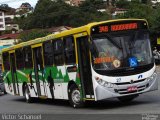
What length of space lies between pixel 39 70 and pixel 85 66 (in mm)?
4934

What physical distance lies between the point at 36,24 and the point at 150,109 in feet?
327

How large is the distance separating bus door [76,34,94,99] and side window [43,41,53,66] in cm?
264

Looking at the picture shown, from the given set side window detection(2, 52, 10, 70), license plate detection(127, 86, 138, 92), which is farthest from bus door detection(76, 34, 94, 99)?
side window detection(2, 52, 10, 70)

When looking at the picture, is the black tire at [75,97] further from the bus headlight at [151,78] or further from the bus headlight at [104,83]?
the bus headlight at [151,78]

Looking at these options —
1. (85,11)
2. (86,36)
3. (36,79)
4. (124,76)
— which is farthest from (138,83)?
(85,11)

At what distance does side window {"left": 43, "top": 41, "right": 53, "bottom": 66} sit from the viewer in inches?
766

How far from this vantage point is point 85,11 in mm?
108250

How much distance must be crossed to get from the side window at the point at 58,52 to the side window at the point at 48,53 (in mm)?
438

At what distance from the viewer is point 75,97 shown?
1767 centimetres

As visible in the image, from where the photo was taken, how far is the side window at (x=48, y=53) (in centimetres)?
1945

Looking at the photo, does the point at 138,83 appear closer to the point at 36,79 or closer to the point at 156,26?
the point at 36,79

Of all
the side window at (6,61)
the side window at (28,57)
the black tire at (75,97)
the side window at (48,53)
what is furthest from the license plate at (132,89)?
the side window at (6,61)

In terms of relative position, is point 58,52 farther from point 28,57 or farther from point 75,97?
point 28,57

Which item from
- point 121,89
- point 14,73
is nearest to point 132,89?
point 121,89
